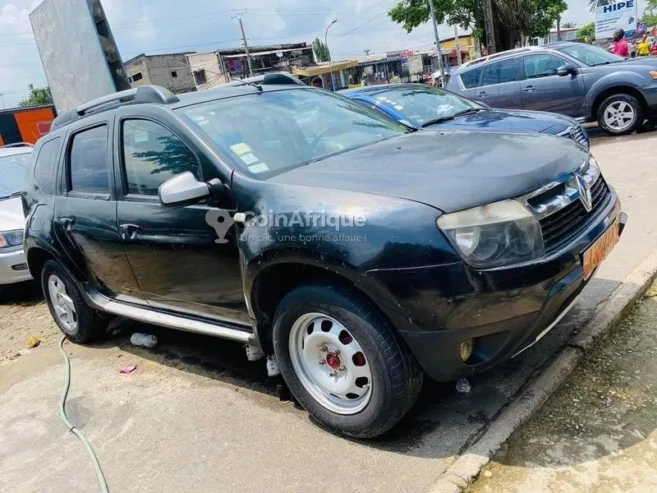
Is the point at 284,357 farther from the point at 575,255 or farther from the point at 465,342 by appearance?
the point at 575,255

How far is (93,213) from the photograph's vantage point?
3695mm

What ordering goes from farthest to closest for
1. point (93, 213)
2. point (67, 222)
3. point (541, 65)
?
point (541, 65), point (67, 222), point (93, 213)

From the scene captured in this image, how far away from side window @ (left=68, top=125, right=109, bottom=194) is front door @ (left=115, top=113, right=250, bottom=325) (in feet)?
0.82

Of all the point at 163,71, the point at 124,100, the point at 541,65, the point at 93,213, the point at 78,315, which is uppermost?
the point at 163,71

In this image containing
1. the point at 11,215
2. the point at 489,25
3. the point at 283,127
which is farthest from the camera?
the point at 489,25

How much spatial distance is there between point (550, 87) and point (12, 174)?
8784 millimetres

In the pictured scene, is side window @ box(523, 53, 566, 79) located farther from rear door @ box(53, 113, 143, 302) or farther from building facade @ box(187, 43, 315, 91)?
building facade @ box(187, 43, 315, 91)

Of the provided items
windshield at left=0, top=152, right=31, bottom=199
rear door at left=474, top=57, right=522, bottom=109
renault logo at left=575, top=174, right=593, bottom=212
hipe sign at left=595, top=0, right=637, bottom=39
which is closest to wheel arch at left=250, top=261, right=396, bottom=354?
renault logo at left=575, top=174, right=593, bottom=212

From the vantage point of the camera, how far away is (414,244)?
7.13 ft

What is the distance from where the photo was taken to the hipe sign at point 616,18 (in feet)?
60.0

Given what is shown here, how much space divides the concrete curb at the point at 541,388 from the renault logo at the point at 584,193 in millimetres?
851

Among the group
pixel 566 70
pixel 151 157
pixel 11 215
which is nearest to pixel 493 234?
pixel 151 157

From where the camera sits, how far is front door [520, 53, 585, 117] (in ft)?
31.0

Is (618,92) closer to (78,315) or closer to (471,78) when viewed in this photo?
(471,78)
